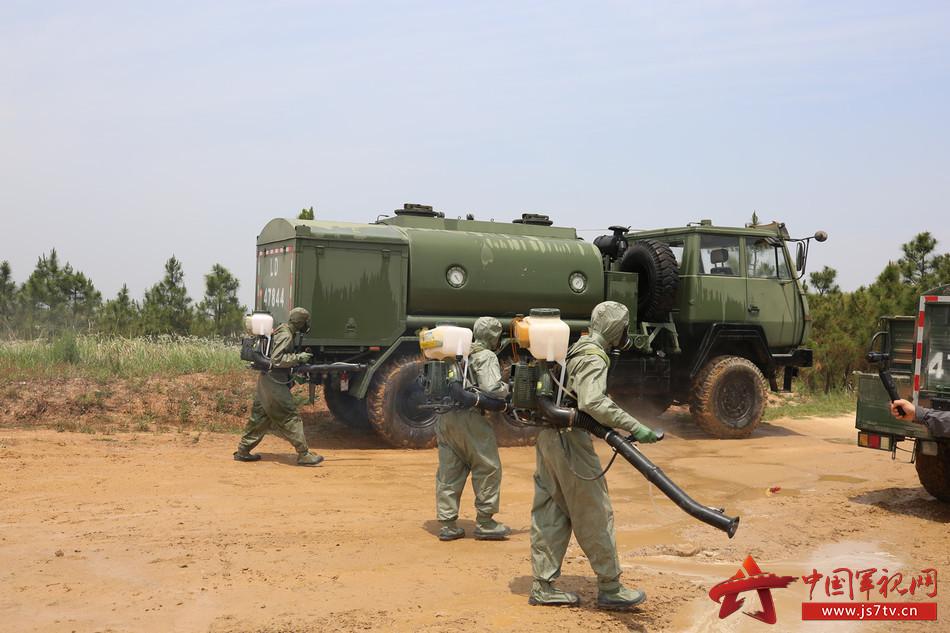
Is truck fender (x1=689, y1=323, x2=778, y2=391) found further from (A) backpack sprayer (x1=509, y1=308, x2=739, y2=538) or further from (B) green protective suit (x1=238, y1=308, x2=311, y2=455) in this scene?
(A) backpack sprayer (x1=509, y1=308, x2=739, y2=538)

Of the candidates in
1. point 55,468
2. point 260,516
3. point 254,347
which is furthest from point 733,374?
point 55,468

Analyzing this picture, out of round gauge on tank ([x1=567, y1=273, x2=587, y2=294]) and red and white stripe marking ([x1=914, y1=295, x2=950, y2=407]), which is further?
round gauge on tank ([x1=567, y1=273, x2=587, y2=294])

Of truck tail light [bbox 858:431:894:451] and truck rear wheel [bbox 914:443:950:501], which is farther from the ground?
truck tail light [bbox 858:431:894:451]

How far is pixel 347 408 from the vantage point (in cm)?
1302

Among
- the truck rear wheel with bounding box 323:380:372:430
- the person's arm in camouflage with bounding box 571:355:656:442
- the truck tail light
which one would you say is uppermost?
the person's arm in camouflage with bounding box 571:355:656:442

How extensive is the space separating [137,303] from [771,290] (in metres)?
18.7

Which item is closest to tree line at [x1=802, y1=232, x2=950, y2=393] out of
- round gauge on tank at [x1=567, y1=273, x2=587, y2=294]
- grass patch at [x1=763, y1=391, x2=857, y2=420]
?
grass patch at [x1=763, y1=391, x2=857, y2=420]

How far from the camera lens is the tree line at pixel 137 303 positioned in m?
25.2

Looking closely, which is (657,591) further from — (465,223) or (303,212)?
(303,212)

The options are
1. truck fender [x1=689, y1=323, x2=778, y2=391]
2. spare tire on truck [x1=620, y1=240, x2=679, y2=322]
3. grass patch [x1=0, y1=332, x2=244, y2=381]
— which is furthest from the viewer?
grass patch [x1=0, y1=332, x2=244, y2=381]

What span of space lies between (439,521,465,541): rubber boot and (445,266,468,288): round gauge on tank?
540cm

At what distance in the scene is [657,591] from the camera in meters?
5.80

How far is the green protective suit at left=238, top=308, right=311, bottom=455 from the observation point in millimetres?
10125

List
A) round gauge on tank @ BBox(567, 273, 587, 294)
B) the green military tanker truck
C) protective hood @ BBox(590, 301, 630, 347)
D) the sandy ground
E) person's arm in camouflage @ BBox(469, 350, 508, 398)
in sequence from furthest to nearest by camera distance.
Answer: round gauge on tank @ BBox(567, 273, 587, 294) < the green military tanker truck < person's arm in camouflage @ BBox(469, 350, 508, 398) < protective hood @ BBox(590, 301, 630, 347) < the sandy ground
